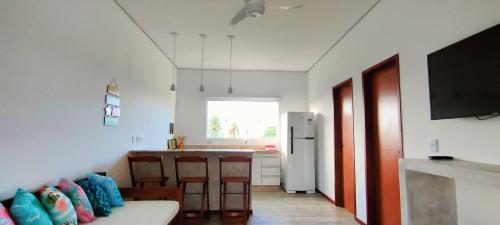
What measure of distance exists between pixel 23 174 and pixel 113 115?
4.18 ft

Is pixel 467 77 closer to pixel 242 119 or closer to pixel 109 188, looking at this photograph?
pixel 109 188

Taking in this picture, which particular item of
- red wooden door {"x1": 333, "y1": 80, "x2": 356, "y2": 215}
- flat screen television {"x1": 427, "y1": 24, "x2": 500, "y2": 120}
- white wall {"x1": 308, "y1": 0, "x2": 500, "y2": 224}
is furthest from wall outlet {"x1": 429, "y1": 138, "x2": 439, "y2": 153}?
red wooden door {"x1": 333, "y1": 80, "x2": 356, "y2": 215}

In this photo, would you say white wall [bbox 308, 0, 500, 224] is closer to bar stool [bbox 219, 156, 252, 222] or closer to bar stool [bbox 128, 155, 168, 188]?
bar stool [bbox 219, 156, 252, 222]

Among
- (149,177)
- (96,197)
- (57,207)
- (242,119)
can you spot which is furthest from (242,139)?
(57,207)

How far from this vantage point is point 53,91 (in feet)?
7.13

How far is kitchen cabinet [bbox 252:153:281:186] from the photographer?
5648 millimetres

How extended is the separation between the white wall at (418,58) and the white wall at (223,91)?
2.18 meters

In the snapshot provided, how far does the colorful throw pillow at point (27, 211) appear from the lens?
1.63 meters

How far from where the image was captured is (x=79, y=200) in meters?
2.13

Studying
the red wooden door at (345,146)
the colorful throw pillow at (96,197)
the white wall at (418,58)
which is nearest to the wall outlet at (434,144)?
the white wall at (418,58)

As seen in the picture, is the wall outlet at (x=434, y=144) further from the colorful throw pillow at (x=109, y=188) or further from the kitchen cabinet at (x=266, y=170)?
the kitchen cabinet at (x=266, y=170)

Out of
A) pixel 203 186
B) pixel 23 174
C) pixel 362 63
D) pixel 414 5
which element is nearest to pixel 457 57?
pixel 414 5

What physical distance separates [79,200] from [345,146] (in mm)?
3670

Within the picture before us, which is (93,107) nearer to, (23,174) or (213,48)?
(23,174)
